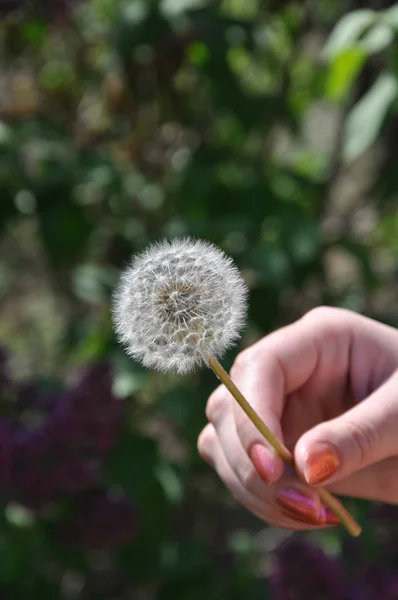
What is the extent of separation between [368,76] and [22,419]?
1.38 metres

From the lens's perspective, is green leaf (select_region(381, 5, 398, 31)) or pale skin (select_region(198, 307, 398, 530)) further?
green leaf (select_region(381, 5, 398, 31))

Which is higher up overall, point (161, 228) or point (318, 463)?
point (318, 463)

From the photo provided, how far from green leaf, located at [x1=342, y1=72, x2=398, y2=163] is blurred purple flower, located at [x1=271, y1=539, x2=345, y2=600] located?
724 mm

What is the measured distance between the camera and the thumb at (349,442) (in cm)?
79

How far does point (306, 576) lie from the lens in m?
1.36

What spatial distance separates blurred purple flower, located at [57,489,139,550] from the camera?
1442mm

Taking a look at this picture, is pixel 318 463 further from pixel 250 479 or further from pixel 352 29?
pixel 352 29

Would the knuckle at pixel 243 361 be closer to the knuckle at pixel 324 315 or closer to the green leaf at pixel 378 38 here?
the knuckle at pixel 324 315

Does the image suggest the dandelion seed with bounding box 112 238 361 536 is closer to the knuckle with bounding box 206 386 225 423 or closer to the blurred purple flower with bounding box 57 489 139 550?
the knuckle with bounding box 206 386 225 423

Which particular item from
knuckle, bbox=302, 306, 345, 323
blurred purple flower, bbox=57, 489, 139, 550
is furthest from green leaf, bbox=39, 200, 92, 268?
knuckle, bbox=302, 306, 345, 323

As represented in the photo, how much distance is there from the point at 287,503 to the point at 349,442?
0.37 feet

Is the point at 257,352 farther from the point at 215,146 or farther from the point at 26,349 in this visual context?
the point at 26,349

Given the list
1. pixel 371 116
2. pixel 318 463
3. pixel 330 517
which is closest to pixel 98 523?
pixel 330 517

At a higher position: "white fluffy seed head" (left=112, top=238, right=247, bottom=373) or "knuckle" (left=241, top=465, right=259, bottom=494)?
"white fluffy seed head" (left=112, top=238, right=247, bottom=373)
